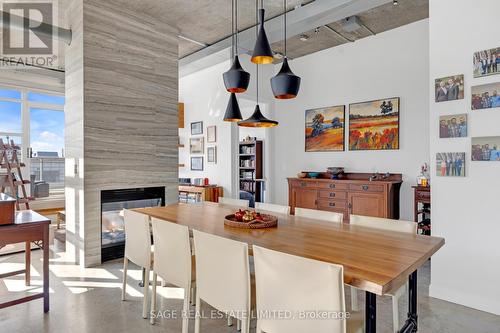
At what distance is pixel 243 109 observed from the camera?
8.10 meters

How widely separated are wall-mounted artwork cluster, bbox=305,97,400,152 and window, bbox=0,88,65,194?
5.83m

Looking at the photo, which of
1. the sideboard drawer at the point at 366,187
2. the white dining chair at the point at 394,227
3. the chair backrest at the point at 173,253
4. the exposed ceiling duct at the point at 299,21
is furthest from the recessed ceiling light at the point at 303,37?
the chair backrest at the point at 173,253

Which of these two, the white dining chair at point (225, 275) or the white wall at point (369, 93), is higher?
the white wall at point (369, 93)

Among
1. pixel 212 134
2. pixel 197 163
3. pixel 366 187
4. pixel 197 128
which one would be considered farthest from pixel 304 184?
pixel 197 128

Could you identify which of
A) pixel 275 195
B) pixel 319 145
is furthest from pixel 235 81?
pixel 275 195

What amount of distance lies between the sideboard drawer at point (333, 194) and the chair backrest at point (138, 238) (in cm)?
333

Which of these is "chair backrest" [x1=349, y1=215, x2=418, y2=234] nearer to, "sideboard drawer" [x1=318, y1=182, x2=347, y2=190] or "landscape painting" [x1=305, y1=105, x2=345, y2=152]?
"sideboard drawer" [x1=318, y1=182, x2=347, y2=190]

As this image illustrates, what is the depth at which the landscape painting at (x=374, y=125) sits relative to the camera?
4.81 m

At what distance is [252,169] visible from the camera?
7.48 metres

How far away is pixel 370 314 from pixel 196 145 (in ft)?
18.3

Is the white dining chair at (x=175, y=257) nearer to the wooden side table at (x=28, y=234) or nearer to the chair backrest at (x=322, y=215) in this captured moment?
the wooden side table at (x=28, y=234)

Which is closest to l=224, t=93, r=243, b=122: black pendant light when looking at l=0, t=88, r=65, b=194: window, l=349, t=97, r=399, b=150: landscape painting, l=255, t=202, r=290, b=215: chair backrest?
l=255, t=202, r=290, b=215: chair backrest

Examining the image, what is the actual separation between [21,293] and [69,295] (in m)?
0.48

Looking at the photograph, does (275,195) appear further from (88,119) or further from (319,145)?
(88,119)
